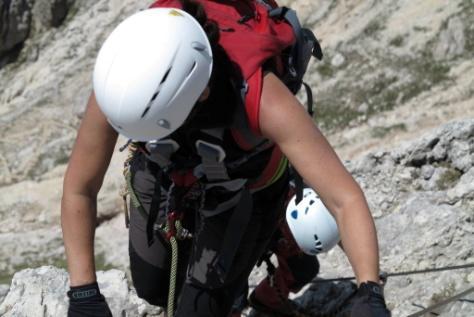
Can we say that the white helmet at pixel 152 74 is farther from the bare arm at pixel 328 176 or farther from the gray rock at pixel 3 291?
the gray rock at pixel 3 291

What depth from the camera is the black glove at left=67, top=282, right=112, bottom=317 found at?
414cm

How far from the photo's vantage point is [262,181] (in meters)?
4.87

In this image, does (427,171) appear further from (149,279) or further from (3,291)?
(3,291)

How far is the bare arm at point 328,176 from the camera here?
11.5ft

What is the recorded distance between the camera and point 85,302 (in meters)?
4.14

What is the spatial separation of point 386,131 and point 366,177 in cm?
484

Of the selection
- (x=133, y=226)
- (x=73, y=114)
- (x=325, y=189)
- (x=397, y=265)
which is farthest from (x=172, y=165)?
(x=73, y=114)

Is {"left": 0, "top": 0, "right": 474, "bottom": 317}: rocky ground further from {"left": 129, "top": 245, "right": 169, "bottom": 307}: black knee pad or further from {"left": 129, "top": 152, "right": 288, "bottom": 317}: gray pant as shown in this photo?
{"left": 129, "top": 152, "right": 288, "bottom": 317}: gray pant

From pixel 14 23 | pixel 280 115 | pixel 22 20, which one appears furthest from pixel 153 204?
pixel 22 20

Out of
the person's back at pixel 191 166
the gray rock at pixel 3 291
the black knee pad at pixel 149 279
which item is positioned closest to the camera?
the person's back at pixel 191 166


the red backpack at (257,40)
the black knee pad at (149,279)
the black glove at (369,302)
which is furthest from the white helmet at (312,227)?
the black glove at (369,302)

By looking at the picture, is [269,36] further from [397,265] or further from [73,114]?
[73,114]

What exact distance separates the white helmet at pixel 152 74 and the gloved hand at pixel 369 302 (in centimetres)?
135

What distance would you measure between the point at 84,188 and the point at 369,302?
1.78m
